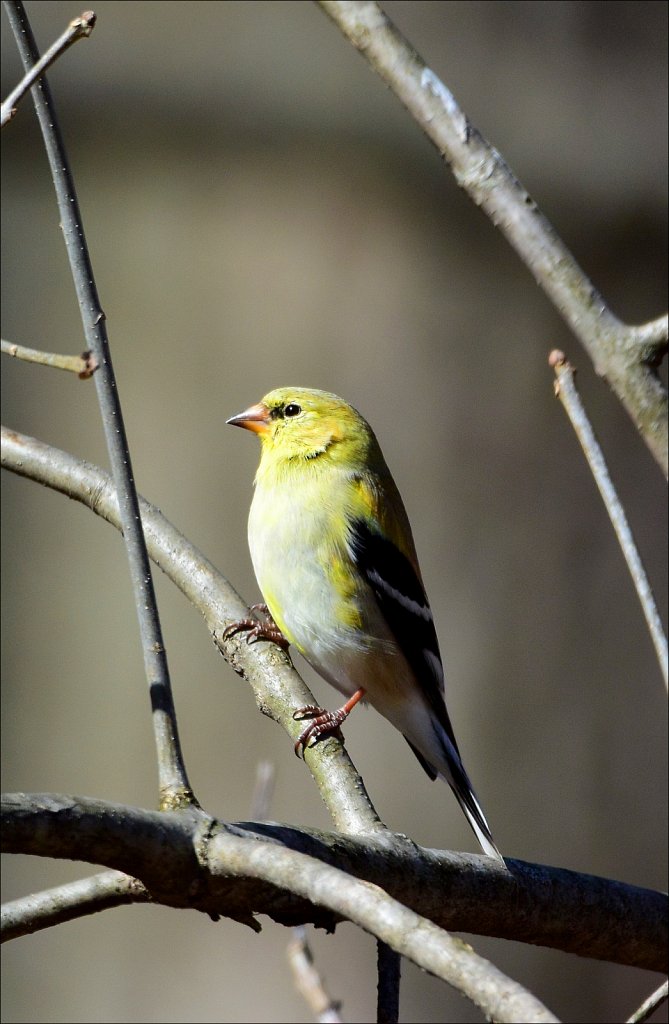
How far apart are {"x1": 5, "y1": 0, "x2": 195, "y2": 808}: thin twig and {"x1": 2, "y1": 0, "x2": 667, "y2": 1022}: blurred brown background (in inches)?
122

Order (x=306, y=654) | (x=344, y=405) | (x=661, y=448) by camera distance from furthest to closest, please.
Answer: (x=344, y=405) < (x=306, y=654) < (x=661, y=448)

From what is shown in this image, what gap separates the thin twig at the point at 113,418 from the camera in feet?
4.65

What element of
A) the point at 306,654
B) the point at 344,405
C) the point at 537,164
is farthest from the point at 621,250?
the point at 306,654

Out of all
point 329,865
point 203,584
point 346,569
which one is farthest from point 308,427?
point 329,865

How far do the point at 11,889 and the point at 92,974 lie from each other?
0.55 m

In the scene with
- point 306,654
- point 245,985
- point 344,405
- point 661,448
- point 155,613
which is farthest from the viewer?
point 245,985

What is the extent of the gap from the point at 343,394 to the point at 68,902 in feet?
12.5

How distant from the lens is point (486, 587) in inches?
196

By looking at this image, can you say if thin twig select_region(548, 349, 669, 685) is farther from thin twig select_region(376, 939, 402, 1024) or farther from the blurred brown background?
the blurred brown background

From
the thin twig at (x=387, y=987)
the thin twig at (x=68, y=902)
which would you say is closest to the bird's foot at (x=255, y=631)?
the thin twig at (x=387, y=987)

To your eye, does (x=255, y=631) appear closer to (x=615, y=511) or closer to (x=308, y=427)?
(x=308, y=427)

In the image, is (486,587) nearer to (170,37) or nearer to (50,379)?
(50,379)

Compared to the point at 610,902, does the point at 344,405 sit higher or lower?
higher

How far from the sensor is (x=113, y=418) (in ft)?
4.91
